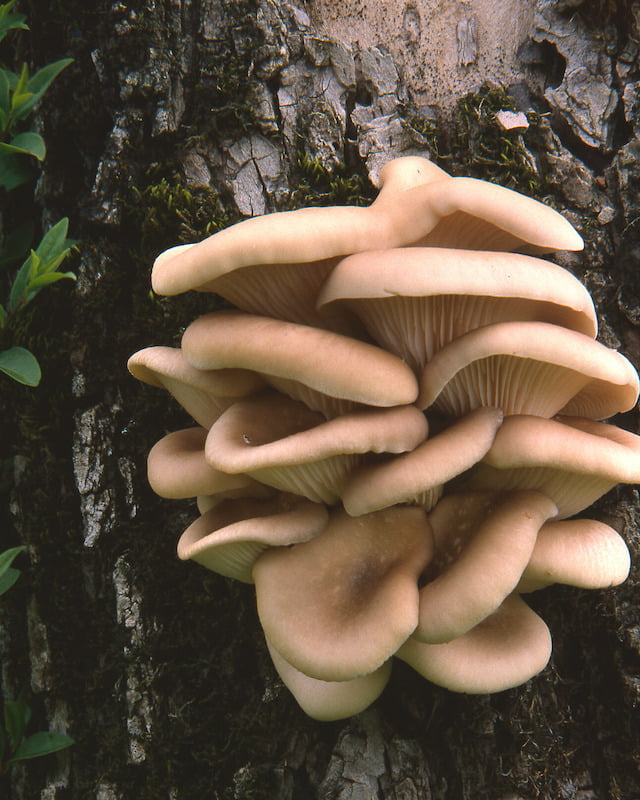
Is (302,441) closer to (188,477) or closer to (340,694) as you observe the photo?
(188,477)

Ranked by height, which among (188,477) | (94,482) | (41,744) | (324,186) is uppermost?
(324,186)

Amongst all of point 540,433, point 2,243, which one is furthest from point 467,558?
point 2,243

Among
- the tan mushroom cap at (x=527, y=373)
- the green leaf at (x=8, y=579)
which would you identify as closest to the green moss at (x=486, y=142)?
the tan mushroom cap at (x=527, y=373)

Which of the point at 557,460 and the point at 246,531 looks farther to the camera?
the point at 246,531

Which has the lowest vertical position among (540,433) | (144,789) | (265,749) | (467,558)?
(144,789)

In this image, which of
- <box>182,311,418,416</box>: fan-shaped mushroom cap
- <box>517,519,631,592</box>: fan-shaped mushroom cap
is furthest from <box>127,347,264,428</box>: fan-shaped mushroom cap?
<box>517,519,631,592</box>: fan-shaped mushroom cap

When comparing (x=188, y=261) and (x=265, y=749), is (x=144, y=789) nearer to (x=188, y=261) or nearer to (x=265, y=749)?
(x=265, y=749)

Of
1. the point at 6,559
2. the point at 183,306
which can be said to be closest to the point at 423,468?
the point at 183,306
